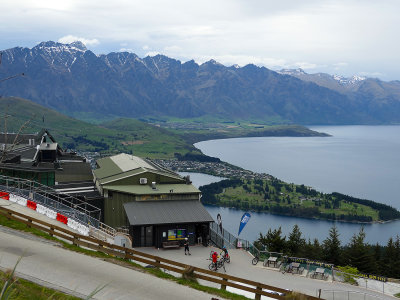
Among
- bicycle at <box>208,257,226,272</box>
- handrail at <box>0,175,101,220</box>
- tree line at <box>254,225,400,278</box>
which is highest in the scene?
handrail at <box>0,175,101,220</box>

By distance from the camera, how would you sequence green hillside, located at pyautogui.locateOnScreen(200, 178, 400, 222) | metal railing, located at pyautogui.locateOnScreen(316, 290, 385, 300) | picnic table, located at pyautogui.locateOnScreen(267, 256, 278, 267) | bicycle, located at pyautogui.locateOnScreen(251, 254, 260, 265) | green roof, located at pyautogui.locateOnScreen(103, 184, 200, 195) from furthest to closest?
green hillside, located at pyautogui.locateOnScreen(200, 178, 400, 222)
green roof, located at pyautogui.locateOnScreen(103, 184, 200, 195)
bicycle, located at pyautogui.locateOnScreen(251, 254, 260, 265)
picnic table, located at pyautogui.locateOnScreen(267, 256, 278, 267)
metal railing, located at pyautogui.locateOnScreen(316, 290, 385, 300)

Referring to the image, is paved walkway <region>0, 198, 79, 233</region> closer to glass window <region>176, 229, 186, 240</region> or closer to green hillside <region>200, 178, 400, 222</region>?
glass window <region>176, 229, 186, 240</region>

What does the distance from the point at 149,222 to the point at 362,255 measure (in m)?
32.0

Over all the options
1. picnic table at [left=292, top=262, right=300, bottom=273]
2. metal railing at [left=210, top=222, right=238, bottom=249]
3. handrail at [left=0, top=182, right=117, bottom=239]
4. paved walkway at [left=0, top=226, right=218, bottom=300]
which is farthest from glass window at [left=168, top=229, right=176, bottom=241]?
paved walkway at [left=0, top=226, right=218, bottom=300]

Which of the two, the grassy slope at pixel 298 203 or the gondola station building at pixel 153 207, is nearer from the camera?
the gondola station building at pixel 153 207

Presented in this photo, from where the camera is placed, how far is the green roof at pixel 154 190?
44.7m

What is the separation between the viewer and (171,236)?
129 ft

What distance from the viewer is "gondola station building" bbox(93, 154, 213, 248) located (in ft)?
128

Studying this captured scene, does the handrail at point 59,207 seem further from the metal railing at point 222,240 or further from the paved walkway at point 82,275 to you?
the metal railing at point 222,240

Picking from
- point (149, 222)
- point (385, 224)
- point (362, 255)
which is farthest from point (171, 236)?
point (385, 224)

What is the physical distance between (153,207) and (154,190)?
3.86m

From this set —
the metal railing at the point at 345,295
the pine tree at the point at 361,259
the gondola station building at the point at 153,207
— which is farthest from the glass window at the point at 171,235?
the pine tree at the point at 361,259

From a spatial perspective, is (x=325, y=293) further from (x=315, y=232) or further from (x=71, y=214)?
(x=315, y=232)

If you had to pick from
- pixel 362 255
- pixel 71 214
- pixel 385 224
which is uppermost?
pixel 71 214
